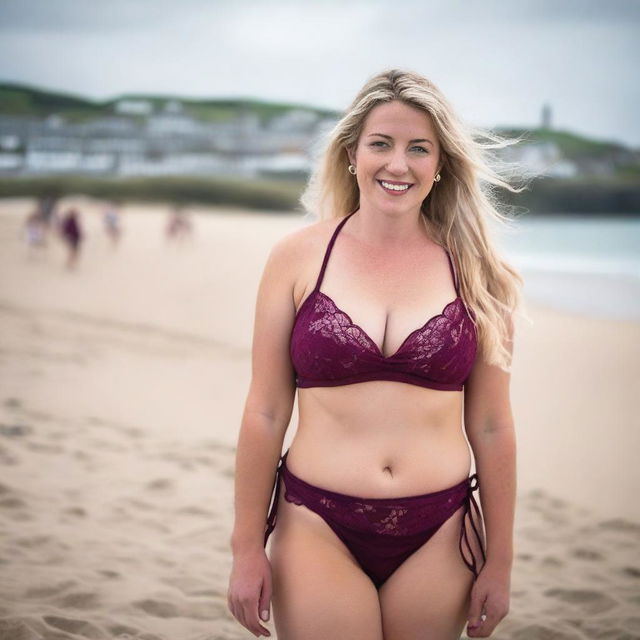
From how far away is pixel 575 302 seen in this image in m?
17.7

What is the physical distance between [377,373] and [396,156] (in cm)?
57

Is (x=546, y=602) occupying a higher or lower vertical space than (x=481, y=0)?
lower

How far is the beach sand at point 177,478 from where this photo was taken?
11.2 ft

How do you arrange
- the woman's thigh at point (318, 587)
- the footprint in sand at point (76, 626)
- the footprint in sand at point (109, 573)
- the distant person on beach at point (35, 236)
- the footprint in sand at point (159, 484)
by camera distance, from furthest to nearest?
the distant person on beach at point (35, 236), the footprint in sand at point (159, 484), the footprint in sand at point (109, 573), the footprint in sand at point (76, 626), the woman's thigh at point (318, 587)

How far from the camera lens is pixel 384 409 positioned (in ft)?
6.37

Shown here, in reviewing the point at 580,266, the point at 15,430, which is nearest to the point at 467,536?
the point at 15,430

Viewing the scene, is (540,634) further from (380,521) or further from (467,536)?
(380,521)

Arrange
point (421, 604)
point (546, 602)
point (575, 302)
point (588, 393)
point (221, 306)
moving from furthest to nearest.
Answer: point (575, 302)
point (221, 306)
point (588, 393)
point (546, 602)
point (421, 604)

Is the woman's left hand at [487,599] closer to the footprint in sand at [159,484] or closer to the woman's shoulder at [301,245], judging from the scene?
the woman's shoulder at [301,245]

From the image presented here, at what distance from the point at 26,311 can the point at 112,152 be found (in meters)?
50.4

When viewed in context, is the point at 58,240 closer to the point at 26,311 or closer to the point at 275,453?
the point at 26,311

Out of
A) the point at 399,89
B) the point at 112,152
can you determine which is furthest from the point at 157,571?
the point at 112,152

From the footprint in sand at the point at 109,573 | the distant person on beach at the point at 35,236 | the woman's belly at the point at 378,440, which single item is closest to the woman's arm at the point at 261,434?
the woman's belly at the point at 378,440

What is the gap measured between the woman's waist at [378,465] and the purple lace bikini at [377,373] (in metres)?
0.02
